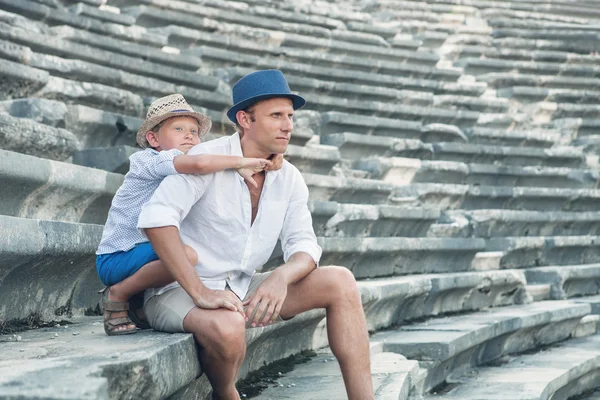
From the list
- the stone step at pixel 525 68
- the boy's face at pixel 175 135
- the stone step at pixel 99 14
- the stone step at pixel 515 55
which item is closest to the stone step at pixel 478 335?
the boy's face at pixel 175 135

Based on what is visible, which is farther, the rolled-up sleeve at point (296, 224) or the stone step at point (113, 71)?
the stone step at point (113, 71)

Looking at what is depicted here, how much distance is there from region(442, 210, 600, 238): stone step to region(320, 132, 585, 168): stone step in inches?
31.6

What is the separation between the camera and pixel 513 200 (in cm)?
664

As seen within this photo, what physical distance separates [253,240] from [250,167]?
23 cm

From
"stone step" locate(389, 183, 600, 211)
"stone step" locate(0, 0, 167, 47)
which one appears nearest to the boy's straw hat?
"stone step" locate(0, 0, 167, 47)

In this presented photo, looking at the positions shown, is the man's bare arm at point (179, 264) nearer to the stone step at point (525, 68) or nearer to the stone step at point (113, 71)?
the stone step at point (113, 71)

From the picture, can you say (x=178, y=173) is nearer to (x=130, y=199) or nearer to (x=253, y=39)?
(x=130, y=199)

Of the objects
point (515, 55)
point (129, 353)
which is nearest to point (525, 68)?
point (515, 55)

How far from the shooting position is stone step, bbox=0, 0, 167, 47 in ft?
18.6

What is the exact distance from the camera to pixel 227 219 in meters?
2.64

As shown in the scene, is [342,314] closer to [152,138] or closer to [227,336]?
[227,336]

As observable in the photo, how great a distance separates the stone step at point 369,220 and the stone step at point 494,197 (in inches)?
21.1

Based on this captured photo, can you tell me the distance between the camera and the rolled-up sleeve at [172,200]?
243 cm

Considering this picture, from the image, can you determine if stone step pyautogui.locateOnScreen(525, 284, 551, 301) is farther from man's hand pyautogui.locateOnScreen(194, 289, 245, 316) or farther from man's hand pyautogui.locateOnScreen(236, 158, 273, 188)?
man's hand pyautogui.locateOnScreen(194, 289, 245, 316)
